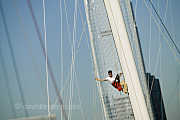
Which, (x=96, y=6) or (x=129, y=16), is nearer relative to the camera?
(x=129, y=16)

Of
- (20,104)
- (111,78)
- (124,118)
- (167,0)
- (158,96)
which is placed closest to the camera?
(20,104)

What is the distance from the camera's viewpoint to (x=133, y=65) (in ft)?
13.7

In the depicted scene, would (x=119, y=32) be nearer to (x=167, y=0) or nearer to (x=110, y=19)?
(x=110, y=19)

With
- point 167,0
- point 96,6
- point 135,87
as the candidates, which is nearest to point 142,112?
point 135,87

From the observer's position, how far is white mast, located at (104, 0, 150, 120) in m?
4.08

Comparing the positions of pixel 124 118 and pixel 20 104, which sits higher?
pixel 20 104

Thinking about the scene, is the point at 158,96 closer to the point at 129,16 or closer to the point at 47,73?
the point at 129,16

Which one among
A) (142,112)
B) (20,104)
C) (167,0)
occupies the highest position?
(167,0)

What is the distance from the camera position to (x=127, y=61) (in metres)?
4.19

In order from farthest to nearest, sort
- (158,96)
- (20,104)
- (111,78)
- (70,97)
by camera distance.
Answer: (158,96), (70,97), (111,78), (20,104)

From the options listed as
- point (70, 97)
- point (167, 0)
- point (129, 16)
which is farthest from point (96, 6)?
point (70, 97)

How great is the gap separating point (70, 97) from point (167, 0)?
8.60 meters

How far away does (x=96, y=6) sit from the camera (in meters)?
37.6

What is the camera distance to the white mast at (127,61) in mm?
4082
